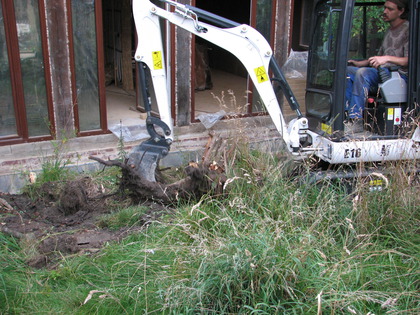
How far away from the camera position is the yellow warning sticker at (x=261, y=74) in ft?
17.1

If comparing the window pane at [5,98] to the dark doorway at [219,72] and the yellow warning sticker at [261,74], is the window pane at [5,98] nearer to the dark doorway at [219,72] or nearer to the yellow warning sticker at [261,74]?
the dark doorway at [219,72]

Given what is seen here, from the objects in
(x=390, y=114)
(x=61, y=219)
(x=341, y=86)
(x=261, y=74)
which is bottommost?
(x=61, y=219)

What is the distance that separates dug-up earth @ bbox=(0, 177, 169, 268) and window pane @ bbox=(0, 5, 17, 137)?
1.36 meters

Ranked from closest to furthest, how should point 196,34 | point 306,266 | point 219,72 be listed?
point 306,266
point 196,34
point 219,72

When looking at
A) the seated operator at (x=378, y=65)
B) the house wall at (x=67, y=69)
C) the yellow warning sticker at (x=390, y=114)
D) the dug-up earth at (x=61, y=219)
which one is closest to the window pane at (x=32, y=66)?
the house wall at (x=67, y=69)

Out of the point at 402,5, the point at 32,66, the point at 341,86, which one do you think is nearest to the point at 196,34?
the point at 341,86

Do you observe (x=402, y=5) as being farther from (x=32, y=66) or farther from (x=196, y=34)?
(x=32, y=66)

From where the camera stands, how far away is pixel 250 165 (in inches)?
197

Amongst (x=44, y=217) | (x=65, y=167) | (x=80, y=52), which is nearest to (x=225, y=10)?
(x=80, y=52)

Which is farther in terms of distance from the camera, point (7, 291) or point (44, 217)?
point (44, 217)

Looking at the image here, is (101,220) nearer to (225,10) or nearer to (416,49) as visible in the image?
(416,49)

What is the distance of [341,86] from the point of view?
491 cm

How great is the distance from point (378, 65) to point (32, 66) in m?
4.47

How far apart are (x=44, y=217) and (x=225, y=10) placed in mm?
9736
